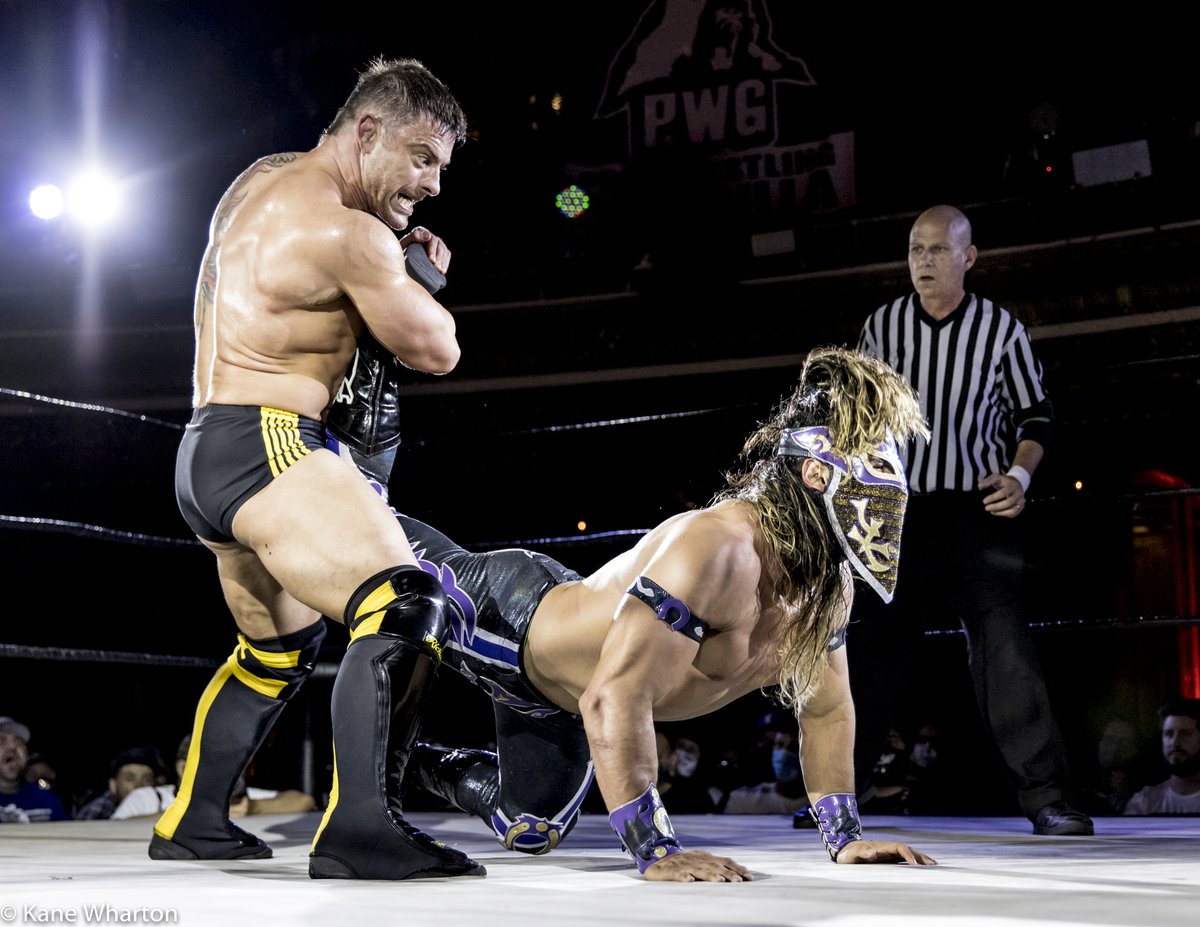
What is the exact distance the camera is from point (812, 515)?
1778 mm

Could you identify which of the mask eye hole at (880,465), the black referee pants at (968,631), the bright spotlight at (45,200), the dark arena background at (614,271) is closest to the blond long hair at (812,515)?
the mask eye hole at (880,465)

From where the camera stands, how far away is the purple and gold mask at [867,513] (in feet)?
5.73

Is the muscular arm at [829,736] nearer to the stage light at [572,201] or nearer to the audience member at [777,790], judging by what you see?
the audience member at [777,790]

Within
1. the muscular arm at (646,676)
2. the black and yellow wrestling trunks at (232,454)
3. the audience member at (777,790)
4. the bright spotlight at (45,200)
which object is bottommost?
the audience member at (777,790)

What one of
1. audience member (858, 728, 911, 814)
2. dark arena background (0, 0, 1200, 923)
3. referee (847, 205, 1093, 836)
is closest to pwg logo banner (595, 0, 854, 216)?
dark arena background (0, 0, 1200, 923)

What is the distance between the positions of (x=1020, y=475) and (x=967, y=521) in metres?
0.14

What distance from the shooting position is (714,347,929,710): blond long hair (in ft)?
5.84

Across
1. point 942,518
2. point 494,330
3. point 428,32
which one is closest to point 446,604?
point 942,518

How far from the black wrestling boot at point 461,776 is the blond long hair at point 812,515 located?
0.58 meters

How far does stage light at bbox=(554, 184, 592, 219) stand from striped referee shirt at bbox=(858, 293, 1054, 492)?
3.73 m

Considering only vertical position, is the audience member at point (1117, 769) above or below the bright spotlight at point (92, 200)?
below

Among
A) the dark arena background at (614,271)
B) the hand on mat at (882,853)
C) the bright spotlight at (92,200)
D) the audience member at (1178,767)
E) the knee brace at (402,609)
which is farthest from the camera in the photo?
the bright spotlight at (92,200)

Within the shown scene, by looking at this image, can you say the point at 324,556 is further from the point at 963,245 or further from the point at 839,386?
the point at 963,245

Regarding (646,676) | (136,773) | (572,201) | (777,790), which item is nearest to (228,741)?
(646,676)
